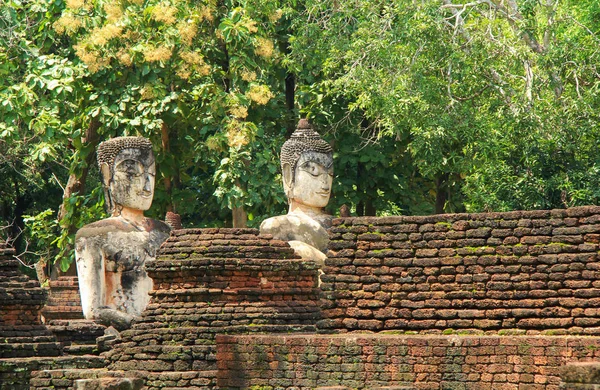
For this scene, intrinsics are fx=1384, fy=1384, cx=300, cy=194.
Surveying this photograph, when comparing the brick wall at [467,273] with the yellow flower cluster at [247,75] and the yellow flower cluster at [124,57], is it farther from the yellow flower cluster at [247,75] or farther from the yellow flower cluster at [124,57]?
the yellow flower cluster at [124,57]

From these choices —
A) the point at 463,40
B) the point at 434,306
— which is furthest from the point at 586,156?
the point at 434,306

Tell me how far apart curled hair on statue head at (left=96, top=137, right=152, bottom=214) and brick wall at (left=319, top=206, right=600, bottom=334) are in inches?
166

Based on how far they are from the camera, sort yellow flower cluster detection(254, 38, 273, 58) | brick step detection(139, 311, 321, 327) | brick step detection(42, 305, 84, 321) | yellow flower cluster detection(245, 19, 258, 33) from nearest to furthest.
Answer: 1. brick step detection(139, 311, 321, 327)
2. brick step detection(42, 305, 84, 321)
3. yellow flower cluster detection(245, 19, 258, 33)
4. yellow flower cluster detection(254, 38, 273, 58)

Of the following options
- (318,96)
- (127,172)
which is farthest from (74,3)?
(127,172)

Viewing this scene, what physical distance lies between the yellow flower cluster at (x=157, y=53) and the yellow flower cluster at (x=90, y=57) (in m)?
0.67

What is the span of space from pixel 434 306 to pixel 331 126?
332 inches

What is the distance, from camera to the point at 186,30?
746 inches

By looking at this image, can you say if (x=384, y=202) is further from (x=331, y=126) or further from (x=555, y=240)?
(x=555, y=240)

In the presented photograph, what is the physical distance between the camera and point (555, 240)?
1145cm

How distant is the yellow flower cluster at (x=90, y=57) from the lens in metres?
19.3

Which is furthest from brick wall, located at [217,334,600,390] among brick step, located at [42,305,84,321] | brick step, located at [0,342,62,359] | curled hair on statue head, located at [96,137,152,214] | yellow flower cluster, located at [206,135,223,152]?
yellow flower cluster, located at [206,135,223,152]

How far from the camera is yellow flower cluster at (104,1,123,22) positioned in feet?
63.2

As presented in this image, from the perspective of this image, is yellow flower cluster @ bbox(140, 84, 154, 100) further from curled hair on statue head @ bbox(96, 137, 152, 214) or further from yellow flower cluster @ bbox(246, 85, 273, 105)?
curled hair on statue head @ bbox(96, 137, 152, 214)

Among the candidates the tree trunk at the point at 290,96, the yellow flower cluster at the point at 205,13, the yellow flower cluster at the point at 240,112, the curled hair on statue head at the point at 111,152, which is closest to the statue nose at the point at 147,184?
the curled hair on statue head at the point at 111,152
